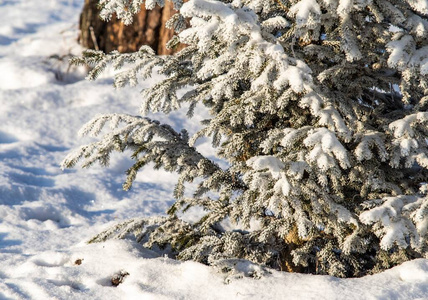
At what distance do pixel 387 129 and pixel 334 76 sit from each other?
0.42 metres

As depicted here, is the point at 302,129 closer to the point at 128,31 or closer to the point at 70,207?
the point at 70,207

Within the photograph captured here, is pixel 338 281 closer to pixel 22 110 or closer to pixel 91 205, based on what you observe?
pixel 91 205

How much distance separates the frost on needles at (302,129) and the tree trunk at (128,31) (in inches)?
174

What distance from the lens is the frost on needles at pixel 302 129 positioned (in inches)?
95.9

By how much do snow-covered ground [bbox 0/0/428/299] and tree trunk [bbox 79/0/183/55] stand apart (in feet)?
1.75

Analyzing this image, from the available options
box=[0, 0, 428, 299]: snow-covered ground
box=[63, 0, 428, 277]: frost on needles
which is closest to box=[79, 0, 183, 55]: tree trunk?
box=[0, 0, 428, 299]: snow-covered ground

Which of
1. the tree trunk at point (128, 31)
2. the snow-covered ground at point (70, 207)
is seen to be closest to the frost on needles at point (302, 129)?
the snow-covered ground at point (70, 207)

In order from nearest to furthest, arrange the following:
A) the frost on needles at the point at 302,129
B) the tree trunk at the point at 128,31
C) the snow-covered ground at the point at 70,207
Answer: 1. the frost on needles at the point at 302,129
2. the snow-covered ground at the point at 70,207
3. the tree trunk at the point at 128,31

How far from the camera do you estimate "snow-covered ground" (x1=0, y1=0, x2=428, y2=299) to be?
107 inches

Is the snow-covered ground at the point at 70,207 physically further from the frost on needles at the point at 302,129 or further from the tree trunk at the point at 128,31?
the tree trunk at the point at 128,31

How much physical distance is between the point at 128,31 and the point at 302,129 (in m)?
5.70

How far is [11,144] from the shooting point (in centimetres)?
589

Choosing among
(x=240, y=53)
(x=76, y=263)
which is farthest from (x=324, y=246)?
(x=76, y=263)

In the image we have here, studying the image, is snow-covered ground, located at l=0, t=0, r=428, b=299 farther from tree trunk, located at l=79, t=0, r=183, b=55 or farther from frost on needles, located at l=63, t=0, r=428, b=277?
tree trunk, located at l=79, t=0, r=183, b=55
